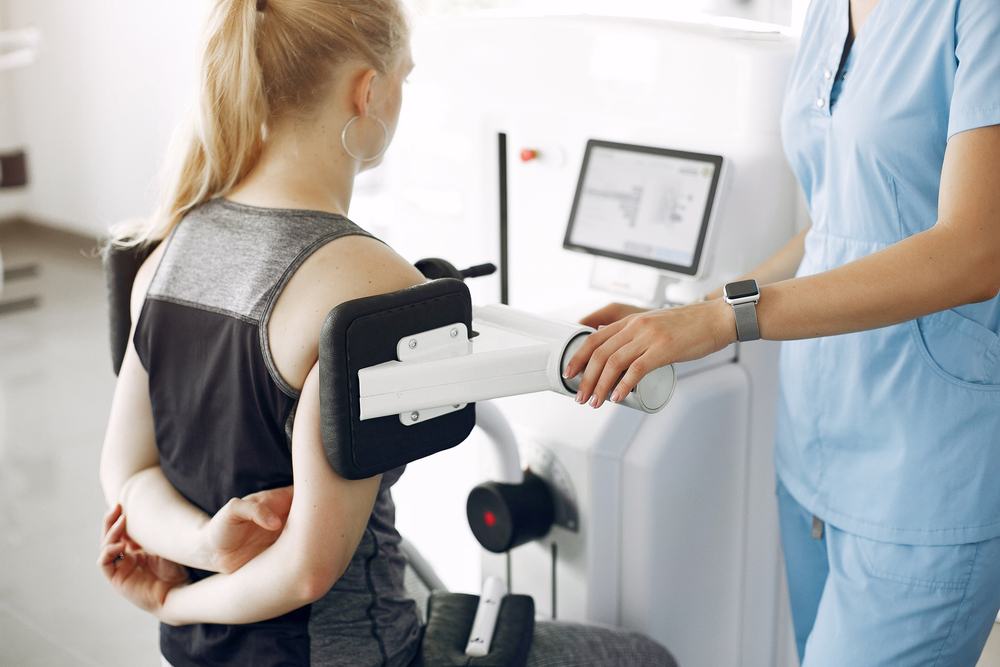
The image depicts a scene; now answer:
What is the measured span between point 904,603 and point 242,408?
0.80 metres

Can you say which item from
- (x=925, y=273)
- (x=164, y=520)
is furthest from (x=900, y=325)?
(x=164, y=520)

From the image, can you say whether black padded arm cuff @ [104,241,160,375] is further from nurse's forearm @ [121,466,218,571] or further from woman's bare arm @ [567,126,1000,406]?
woman's bare arm @ [567,126,1000,406]

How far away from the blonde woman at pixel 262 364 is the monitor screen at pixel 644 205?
54 centimetres

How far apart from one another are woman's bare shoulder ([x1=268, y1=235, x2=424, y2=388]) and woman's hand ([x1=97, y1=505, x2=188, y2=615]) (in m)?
0.36

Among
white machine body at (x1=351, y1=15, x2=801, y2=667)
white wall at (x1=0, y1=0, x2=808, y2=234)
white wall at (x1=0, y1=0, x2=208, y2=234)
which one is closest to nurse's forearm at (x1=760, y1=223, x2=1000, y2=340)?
white machine body at (x1=351, y1=15, x2=801, y2=667)

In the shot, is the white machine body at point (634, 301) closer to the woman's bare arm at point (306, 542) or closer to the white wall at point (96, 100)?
the woman's bare arm at point (306, 542)

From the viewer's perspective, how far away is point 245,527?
1.03 meters

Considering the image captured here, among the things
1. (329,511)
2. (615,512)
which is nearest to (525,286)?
(615,512)

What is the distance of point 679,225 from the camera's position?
152cm

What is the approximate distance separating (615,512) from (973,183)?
669 millimetres

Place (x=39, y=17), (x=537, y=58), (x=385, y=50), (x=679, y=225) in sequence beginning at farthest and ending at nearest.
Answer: (x=39, y=17), (x=537, y=58), (x=679, y=225), (x=385, y=50)

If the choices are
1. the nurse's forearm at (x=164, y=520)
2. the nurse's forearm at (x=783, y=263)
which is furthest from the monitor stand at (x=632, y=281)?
the nurse's forearm at (x=164, y=520)

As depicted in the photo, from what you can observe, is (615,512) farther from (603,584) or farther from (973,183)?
(973,183)

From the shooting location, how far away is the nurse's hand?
866 mm
